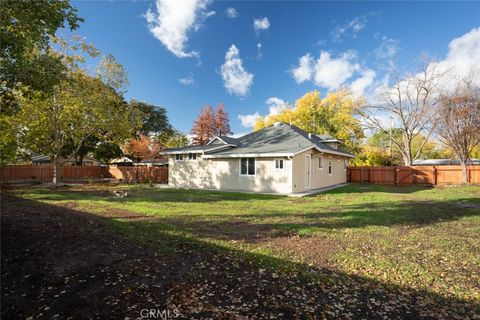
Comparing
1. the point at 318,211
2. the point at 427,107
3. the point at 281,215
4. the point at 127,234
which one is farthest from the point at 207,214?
the point at 427,107

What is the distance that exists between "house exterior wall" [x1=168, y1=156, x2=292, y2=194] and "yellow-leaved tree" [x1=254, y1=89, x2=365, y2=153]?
60.1 feet

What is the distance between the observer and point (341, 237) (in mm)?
6035

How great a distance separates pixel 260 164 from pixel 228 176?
263 centimetres

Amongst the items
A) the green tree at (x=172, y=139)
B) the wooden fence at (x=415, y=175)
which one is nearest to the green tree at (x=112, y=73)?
the green tree at (x=172, y=139)

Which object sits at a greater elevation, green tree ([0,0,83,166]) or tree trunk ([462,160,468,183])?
green tree ([0,0,83,166])

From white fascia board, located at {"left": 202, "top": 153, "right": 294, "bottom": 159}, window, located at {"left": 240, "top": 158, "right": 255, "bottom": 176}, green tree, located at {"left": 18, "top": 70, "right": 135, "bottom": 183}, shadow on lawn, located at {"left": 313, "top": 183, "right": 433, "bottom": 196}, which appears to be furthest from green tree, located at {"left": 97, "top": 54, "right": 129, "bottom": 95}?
shadow on lawn, located at {"left": 313, "top": 183, "right": 433, "bottom": 196}

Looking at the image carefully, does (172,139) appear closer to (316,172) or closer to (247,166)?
(247,166)

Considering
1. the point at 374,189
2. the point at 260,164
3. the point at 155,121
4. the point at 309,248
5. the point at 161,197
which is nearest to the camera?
the point at 309,248

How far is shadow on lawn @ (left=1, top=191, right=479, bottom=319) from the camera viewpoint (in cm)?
301

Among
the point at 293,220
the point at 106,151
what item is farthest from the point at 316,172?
the point at 106,151

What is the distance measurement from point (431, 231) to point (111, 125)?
2116 centimetres

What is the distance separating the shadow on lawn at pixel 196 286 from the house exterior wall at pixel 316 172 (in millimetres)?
10535

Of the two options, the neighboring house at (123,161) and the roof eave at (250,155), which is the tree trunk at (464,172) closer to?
the roof eave at (250,155)

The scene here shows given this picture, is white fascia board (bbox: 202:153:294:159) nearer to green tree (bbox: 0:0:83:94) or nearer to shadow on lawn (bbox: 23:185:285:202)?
shadow on lawn (bbox: 23:185:285:202)
